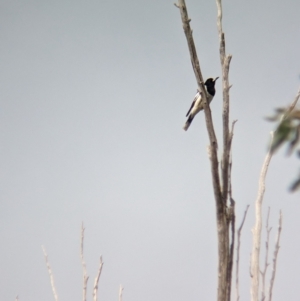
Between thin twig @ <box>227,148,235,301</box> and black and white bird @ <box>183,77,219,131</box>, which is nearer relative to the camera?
Answer: thin twig @ <box>227,148,235,301</box>

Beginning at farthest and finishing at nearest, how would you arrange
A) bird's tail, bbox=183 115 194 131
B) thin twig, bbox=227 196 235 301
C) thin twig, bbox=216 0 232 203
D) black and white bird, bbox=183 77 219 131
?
bird's tail, bbox=183 115 194 131 → black and white bird, bbox=183 77 219 131 → thin twig, bbox=216 0 232 203 → thin twig, bbox=227 196 235 301

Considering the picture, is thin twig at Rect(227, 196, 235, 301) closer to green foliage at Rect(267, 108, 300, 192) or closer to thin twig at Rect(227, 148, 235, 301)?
thin twig at Rect(227, 148, 235, 301)

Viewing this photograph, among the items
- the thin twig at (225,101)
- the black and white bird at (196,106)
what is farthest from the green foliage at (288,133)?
the black and white bird at (196,106)

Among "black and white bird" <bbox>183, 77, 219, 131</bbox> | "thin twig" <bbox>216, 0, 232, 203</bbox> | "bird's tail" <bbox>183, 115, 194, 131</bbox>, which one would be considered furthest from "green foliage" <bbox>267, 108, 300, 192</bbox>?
"bird's tail" <bbox>183, 115, 194, 131</bbox>

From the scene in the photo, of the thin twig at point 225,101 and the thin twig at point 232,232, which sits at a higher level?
the thin twig at point 225,101

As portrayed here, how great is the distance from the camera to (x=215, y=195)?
968mm

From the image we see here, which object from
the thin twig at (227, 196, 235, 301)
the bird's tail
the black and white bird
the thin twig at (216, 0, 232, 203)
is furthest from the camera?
the bird's tail

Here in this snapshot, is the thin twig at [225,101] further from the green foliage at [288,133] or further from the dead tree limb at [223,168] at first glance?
the green foliage at [288,133]

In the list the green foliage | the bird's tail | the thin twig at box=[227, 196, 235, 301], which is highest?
the bird's tail

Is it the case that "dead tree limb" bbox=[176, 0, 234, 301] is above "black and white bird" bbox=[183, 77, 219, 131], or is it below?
below

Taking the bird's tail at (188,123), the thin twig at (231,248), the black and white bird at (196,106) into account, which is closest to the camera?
the thin twig at (231,248)

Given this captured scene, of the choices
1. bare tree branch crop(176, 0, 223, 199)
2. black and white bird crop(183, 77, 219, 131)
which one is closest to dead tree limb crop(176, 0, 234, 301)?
bare tree branch crop(176, 0, 223, 199)

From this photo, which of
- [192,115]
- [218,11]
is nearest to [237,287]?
[218,11]

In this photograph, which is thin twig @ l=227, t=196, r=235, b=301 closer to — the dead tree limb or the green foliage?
the dead tree limb
